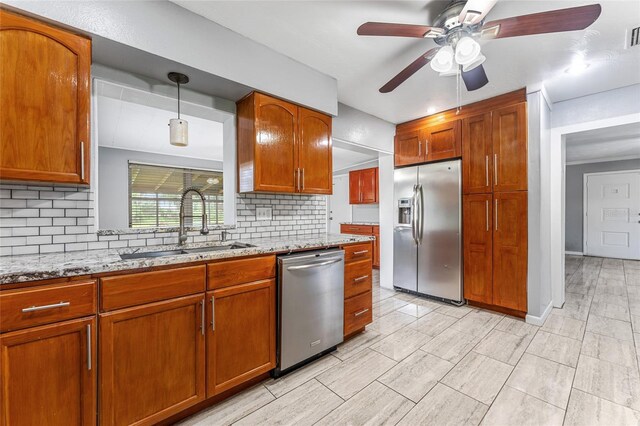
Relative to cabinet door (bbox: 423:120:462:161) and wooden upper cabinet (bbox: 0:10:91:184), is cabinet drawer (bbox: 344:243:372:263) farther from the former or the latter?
wooden upper cabinet (bbox: 0:10:91:184)

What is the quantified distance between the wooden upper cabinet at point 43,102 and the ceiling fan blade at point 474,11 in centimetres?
201

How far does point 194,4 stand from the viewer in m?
1.64

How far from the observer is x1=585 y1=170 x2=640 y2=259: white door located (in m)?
5.79

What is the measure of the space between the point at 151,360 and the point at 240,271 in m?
0.62

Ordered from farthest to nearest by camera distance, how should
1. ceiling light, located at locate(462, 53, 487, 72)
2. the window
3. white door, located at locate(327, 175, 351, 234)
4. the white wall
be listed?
white door, located at locate(327, 175, 351, 234)
the window
ceiling light, located at locate(462, 53, 487, 72)
the white wall

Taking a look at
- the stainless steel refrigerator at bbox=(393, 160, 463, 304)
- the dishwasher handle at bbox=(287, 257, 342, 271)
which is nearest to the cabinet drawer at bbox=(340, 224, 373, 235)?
the stainless steel refrigerator at bbox=(393, 160, 463, 304)

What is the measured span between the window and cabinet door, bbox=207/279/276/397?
3.23m

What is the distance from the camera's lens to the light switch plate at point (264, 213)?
97.9 inches

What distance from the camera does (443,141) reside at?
338cm

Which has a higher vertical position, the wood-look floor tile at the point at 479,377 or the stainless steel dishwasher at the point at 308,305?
the stainless steel dishwasher at the point at 308,305

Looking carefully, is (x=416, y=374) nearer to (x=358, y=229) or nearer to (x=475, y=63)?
(x=475, y=63)

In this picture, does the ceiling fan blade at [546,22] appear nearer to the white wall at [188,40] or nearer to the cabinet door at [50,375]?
the white wall at [188,40]

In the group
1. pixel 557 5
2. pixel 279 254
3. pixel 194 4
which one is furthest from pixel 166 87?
pixel 557 5

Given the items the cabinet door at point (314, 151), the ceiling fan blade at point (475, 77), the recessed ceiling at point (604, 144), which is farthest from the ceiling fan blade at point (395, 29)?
the recessed ceiling at point (604, 144)
